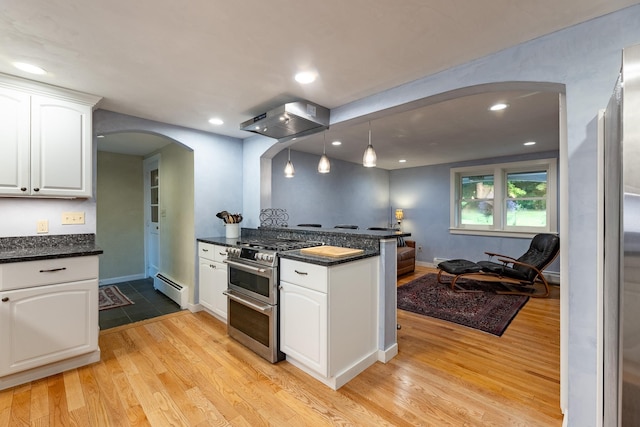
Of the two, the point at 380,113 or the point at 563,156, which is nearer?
the point at 563,156

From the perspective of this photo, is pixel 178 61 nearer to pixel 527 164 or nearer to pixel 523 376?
pixel 523 376

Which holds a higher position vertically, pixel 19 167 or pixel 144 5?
pixel 144 5

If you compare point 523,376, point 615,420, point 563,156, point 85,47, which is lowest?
point 523,376

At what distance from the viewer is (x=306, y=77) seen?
210 centimetres

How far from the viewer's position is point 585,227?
144cm

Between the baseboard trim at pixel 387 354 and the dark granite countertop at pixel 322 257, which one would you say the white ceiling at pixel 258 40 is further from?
the baseboard trim at pixel 387 354

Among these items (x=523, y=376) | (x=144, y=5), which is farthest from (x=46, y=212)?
(x=523, y=376)

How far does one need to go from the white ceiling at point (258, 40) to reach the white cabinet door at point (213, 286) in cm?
182

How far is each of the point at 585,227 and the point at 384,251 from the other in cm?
125

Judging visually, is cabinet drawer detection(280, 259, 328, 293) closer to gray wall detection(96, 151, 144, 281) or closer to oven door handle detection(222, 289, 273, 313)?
oven door handle detection(222, 289, 273, 313)

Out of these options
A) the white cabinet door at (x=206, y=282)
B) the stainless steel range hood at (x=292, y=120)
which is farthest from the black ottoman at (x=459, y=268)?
the white cabinet door at (x=206, y=282)

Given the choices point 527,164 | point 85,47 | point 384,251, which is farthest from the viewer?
point 527,164

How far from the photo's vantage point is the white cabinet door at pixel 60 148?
2254mm

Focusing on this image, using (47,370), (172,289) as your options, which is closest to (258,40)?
(47,370)
